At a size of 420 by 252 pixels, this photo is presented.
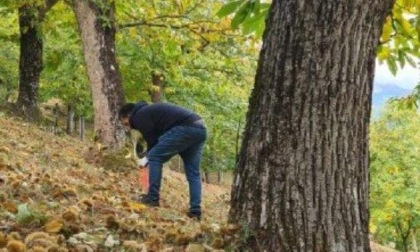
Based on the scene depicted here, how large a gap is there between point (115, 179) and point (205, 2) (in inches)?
209

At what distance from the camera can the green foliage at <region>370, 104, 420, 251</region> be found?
133 feet

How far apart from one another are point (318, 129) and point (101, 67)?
820 centimetres

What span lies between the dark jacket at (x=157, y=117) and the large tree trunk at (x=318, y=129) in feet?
11.2

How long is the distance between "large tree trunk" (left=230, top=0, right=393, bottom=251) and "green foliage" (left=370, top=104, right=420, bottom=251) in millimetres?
36770

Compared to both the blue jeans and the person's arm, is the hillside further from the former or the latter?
the person's arm

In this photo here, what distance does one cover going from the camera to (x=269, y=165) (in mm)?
3713

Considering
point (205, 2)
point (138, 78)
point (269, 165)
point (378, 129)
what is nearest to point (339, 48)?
point (269, 165)

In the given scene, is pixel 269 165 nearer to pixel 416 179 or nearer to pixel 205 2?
pixel 205 2

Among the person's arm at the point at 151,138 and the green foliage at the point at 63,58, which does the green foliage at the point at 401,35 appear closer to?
the person's arm at the point at 151,138

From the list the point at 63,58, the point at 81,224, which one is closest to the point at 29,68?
the point at 63,58

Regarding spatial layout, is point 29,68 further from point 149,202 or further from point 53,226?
point 53,226

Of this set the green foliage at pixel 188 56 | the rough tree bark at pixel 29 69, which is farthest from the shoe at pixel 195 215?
the rough tree bark at pixel 29 69

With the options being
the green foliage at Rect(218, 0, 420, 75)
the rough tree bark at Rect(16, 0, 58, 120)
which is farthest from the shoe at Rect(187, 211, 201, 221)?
the rough tree bark at Rect(16, 0, 58, 120)

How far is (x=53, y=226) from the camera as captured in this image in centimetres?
380
